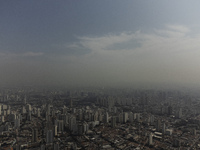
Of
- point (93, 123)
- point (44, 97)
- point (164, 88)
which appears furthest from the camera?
point (164, 88)

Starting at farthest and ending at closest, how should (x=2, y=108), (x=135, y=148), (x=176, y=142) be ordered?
(x=2, y=108)
(x=176, y=142)
(x=135, y=148)

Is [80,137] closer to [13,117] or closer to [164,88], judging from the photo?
[13,117]

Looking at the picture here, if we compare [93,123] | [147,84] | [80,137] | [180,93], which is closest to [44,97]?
[93,123]

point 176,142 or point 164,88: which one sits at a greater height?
point 164,88

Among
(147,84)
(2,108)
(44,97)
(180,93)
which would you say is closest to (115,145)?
(2,108)

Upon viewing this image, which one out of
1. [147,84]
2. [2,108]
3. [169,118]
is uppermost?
[147,84]

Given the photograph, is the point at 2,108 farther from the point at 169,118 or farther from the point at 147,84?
the point at 147,84

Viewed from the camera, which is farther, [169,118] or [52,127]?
[169,118]
